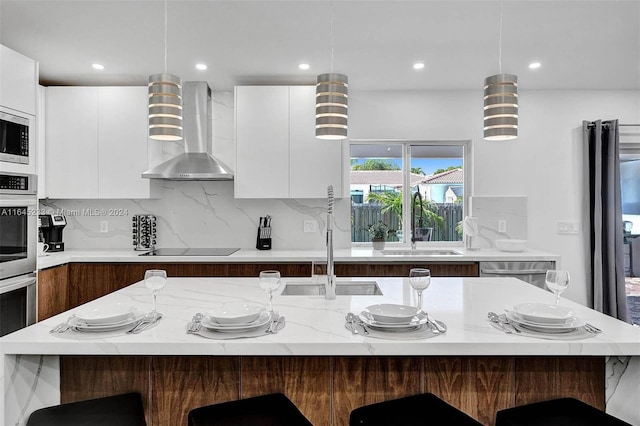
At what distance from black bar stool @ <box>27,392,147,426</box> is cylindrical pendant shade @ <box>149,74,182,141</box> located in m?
1.16

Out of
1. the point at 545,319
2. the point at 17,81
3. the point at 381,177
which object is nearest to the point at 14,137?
the point at 17,81

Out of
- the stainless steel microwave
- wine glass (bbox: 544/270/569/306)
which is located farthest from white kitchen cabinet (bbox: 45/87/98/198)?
wine glass (bbox: 544/270/569/306)

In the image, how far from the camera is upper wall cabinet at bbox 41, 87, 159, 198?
373 centimetres

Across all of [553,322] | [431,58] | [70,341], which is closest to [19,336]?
[70,341]

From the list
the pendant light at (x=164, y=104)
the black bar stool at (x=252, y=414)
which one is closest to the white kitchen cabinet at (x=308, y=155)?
the pendant light at (x=164, y=104)

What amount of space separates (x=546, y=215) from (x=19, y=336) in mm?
4224

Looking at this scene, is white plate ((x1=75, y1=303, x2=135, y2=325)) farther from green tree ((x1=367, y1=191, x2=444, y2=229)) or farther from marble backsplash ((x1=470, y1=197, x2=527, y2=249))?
marble backsplash ((x1=470, y1=197, x2=527, y2=249))

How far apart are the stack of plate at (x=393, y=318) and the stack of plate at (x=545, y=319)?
1.11ft

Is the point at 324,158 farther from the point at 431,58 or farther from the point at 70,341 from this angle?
the point at 70,341

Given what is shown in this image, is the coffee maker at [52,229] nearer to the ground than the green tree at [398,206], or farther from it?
nearer to the ground

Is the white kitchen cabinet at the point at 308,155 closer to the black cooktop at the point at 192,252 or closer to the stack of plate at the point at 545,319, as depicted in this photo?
the black cooktop at the point at 192,252

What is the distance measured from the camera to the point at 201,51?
3076 mm

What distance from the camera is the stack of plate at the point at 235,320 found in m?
1.45

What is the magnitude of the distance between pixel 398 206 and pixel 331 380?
9.47ft
